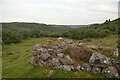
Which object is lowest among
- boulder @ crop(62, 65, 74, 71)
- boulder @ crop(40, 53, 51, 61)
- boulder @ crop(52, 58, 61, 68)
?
boulder @ crop(62, 65, 74, 71)

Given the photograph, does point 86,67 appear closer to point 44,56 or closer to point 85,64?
point 85,64

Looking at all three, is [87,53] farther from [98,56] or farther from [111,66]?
[111,66]

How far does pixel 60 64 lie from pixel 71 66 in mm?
1998

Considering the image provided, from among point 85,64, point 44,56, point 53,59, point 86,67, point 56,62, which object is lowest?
point 86,67

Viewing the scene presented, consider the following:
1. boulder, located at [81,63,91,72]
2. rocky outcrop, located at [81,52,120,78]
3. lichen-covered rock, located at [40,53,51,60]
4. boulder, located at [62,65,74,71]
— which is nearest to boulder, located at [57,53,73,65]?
boulder, located at [62,65,74,71]

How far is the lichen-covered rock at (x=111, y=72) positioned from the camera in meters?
11.2

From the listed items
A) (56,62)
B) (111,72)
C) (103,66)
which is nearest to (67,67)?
(56,62)

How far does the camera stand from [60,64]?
47.0ft

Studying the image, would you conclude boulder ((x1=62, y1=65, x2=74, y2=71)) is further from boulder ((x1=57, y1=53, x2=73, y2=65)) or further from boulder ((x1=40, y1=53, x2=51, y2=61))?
boulder ((x1=40, y1=53, x2=51, y2=61))

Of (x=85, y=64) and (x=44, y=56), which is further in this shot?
(x=44, y=56)

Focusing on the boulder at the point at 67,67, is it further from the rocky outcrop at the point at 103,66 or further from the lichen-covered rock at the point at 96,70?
the lichen-covered rock at the point at 96,70

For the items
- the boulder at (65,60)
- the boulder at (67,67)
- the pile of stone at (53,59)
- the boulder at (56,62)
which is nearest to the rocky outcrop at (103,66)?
the boulder at (67,67)

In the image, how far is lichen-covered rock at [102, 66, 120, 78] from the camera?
36.8ft

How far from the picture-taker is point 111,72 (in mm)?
11445
